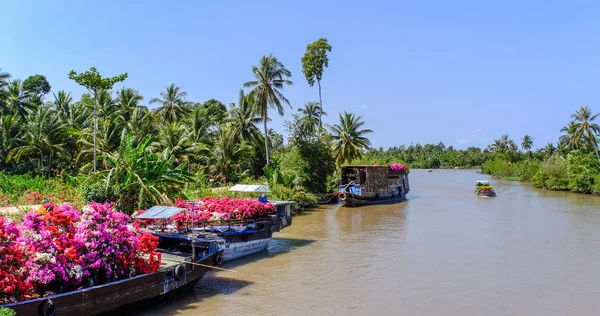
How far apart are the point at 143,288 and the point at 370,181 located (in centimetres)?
2678

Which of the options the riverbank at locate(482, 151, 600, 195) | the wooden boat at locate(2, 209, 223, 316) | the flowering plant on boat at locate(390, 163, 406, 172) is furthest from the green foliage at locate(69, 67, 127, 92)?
the riverbank at locate(482, 151, 600, 195)

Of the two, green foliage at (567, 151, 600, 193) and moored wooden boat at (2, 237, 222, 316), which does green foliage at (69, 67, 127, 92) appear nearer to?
moored wooden boat at (2, 237, 222, 316)

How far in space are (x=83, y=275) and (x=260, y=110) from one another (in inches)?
1044

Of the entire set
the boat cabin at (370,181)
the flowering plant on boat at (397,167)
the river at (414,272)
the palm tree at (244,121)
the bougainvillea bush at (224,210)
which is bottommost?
the river at (414,272)

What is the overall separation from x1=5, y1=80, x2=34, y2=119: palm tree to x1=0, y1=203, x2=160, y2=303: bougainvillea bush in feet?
89.6

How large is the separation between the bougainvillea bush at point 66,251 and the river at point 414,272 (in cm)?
160

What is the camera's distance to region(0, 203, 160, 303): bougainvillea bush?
7516mm

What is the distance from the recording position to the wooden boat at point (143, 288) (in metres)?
7.52

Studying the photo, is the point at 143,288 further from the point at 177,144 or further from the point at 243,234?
the point at 177,144

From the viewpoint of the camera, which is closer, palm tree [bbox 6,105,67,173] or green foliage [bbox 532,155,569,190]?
palm tree [bbox 6,105,67,173]

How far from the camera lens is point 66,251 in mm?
8266

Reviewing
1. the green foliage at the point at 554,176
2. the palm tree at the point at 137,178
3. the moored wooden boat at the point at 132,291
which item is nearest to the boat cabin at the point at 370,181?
the palm tree at the point at 137,178

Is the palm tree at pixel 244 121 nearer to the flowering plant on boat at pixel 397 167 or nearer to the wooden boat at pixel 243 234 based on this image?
the flowering plant on boat at pixel 397 167

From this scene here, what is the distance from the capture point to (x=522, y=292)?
1206 cm
